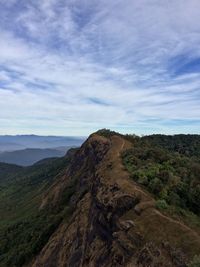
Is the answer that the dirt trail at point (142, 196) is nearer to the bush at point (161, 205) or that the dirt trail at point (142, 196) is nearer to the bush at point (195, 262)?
the bush at point (161, 205)

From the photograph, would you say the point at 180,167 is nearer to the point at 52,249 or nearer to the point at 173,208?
the point at 173,208

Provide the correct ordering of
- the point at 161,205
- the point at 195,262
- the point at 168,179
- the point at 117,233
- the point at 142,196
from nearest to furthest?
1. the point at 195,262
2. the point at 117,233
3. the point at 161,205
4. the point at 142,196
5. the point at 168,179

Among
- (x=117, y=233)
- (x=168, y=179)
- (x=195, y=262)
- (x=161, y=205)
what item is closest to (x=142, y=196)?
(x=161, y=205)

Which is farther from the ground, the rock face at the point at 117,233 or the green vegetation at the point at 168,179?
the green vegetation at the point at 168,179

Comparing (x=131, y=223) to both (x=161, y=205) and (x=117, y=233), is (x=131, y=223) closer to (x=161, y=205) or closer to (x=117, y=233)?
(x=117, y=233)

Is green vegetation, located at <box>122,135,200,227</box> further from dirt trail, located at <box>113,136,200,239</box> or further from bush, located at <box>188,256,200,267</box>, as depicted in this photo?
bush, located at <box>188,256,200,267</box>

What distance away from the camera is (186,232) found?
77.3 ft

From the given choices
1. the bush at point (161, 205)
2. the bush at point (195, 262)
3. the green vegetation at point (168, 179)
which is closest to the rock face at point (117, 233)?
the bush at point (161, 205)

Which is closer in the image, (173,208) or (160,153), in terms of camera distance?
(173,208)

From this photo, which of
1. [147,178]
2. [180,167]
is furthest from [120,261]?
[180,167]

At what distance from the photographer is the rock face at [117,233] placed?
22.6 metres

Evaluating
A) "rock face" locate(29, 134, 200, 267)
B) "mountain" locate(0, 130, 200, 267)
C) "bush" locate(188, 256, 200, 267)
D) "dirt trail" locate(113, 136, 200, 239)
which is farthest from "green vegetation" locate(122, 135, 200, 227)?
"bush" locate(188, 256, 200, 267)

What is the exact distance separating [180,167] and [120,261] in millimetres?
17115

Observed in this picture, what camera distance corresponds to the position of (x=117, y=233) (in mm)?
26984
